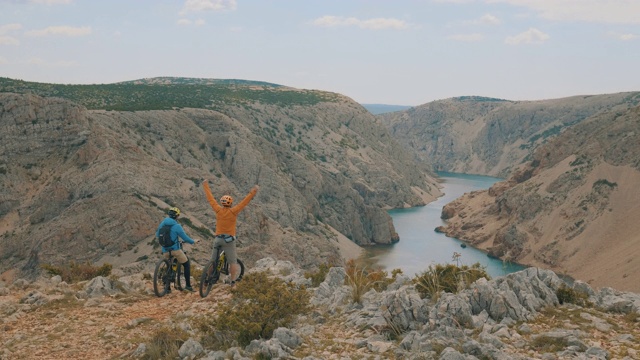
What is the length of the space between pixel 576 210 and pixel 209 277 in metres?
89.6

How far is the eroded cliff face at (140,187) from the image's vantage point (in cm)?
4759

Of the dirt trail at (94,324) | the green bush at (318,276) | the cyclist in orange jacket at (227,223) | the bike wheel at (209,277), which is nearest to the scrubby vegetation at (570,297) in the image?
the green bush at (318,276)

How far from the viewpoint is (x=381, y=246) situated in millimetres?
104375

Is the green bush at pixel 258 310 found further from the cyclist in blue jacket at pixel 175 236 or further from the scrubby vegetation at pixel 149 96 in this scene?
the scrubby vegetation at pixel 149 96

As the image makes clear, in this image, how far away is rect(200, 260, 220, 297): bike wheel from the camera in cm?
1483

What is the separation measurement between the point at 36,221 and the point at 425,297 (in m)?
46.0

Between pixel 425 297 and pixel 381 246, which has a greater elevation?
pixel 425 297

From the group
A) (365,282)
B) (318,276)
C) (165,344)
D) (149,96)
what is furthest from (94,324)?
(149,96)

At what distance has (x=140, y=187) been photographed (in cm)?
5353

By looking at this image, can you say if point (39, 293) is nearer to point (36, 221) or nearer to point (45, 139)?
point (36, 221)

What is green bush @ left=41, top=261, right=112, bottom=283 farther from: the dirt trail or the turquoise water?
the turquoise water

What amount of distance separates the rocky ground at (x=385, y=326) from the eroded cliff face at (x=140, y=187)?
31254 mm

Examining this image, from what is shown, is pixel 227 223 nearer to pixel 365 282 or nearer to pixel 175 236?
pixel 175 236

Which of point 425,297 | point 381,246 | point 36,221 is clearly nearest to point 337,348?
point 425,297
